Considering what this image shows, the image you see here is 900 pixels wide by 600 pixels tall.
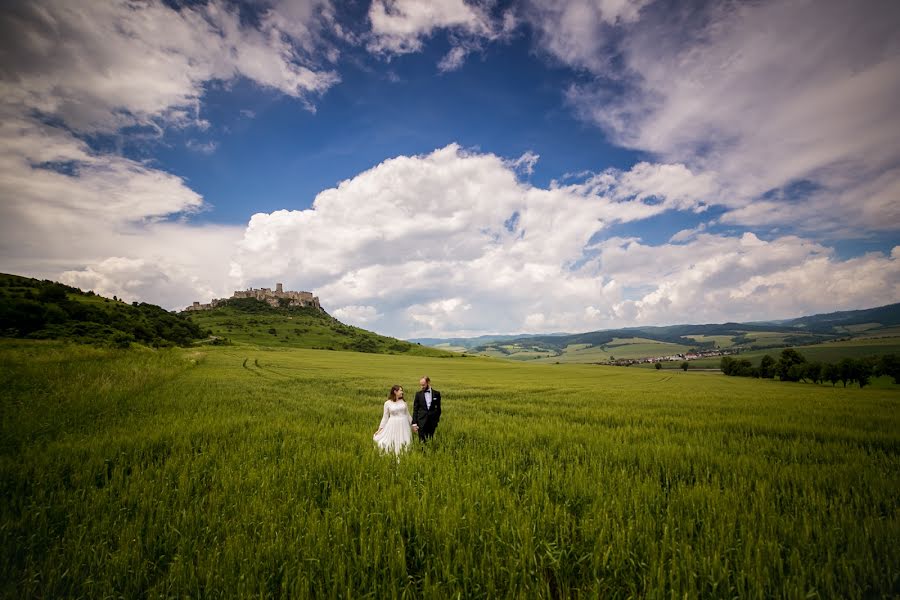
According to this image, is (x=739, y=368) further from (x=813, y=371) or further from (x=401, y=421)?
(x=401, y=421)

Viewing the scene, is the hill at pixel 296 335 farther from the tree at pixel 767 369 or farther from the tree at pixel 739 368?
the tree at pixel 767 369

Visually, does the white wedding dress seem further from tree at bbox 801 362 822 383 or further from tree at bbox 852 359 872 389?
tree at bbox 801 362 822 383

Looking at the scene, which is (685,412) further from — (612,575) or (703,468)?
(612,575)

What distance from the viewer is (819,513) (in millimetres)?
4688

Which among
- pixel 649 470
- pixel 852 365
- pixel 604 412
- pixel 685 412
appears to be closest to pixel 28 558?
pixel 649 470

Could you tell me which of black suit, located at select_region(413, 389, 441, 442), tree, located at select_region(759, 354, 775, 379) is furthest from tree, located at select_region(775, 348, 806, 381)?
black suit, located at select_region(413, 389, 441, 442)

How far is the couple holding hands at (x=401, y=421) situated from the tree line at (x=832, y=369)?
83.9 metres

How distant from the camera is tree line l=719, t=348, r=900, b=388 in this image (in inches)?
2336

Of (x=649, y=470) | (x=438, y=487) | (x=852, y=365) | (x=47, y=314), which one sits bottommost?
(x=852, y=365)

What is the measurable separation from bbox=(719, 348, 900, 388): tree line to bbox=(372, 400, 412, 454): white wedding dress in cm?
8493

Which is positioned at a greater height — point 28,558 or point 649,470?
point 28,558

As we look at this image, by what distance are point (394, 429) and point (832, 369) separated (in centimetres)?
8981

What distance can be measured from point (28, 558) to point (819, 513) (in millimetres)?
9319

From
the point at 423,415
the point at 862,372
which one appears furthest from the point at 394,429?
the point at 862,372
